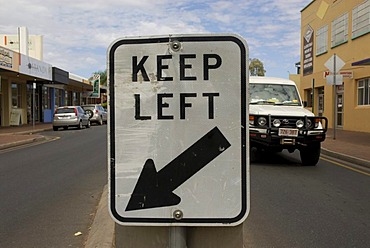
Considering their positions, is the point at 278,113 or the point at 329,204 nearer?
the point at 329,204

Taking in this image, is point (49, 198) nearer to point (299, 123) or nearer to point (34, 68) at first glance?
point (299, 123)

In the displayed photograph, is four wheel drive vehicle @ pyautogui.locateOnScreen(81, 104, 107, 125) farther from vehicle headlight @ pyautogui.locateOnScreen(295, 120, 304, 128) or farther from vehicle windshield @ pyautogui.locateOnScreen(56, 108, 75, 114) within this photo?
vehicle headlight @ pyautogui.locateOnScreen(295, 120, 304, 128)

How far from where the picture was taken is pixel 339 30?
2531cm

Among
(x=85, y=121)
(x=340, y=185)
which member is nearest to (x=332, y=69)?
(x=340, y=185)

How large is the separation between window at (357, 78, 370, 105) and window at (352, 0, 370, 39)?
249cm

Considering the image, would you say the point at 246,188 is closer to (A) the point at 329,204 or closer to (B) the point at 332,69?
(A) the point at 329,204

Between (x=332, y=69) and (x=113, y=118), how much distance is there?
47.8 ft

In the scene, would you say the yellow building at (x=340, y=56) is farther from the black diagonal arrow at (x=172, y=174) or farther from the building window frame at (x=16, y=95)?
the building window frame at (x=16, y=95)

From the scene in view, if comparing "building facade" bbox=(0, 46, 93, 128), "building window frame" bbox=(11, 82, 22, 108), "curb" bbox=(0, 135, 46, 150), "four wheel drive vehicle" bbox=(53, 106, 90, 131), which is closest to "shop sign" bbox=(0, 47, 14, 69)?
"building facade" bbox=(0, 46, 93, 128)

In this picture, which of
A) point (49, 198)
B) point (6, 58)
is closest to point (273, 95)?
point (49, 198)

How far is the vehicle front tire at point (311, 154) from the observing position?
1000 centimetres

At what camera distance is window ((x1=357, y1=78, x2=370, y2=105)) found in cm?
2175

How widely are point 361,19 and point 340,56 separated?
3529 mm

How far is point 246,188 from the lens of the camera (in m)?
1.85
